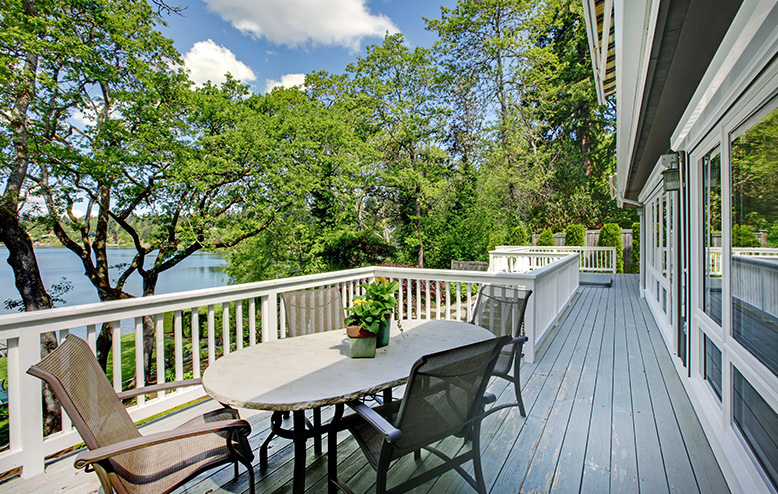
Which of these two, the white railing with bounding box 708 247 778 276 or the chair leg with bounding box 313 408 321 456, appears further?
the chair leg with bounding box 313 408 321 456

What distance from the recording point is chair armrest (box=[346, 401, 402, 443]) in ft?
4.50

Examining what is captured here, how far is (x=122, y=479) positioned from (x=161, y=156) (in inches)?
422

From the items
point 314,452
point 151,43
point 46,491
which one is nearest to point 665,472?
point 314,452

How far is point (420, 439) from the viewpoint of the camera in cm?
152

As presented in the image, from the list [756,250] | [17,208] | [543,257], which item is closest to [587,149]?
[543,257]

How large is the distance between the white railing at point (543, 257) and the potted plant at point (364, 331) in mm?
6201

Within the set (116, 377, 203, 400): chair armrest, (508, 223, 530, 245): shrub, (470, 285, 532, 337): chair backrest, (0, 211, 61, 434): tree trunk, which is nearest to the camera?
(116, 377, 203, 400): chair armrest

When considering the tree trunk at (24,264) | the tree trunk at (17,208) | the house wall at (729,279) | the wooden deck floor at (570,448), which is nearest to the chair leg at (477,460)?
the wooden deck floor at (570,448)

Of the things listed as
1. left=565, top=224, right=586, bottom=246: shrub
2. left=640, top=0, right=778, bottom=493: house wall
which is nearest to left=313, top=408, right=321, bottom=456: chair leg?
left=640, top=0, right=778, bottom=493: house wall

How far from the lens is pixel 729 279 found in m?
2.02

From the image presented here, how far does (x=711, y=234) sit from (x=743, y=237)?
74 cm

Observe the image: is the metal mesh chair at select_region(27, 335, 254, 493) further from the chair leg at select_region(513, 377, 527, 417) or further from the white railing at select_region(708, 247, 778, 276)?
the white railing at select_region(708, 247, 778, 276)

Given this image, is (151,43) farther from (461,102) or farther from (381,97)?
(461,102)

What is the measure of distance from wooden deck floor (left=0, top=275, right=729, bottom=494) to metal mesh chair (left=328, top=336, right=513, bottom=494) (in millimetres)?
426
